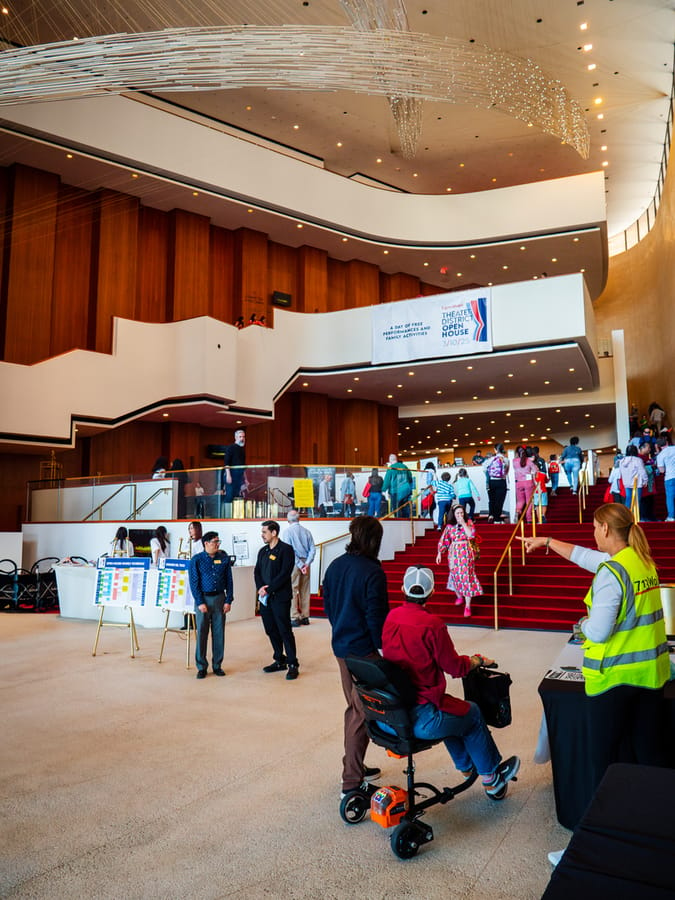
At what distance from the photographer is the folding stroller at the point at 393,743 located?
308cm

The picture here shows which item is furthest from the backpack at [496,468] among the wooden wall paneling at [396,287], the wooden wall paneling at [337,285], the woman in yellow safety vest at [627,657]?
the wooden wall paneling at [396,287]

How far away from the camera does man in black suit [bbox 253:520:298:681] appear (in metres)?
6.92

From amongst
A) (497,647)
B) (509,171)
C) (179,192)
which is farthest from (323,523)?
(509,171)

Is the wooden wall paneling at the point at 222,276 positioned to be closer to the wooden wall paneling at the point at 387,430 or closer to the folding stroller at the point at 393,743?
the wooden wall paneling at the point at 387,430

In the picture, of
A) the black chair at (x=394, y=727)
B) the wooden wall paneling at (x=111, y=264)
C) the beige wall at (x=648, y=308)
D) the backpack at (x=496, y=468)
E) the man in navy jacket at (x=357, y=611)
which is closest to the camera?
the black chair at (x=394, y=727)

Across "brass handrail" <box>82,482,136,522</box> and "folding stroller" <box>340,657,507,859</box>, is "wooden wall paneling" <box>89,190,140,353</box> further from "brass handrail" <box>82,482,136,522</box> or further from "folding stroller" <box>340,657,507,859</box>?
"folding stroller" <box>340,657,507,859</box>

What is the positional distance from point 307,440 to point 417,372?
520 centimetres

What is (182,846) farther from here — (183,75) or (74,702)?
(183,75)

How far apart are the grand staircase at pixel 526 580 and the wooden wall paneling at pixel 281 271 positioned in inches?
501

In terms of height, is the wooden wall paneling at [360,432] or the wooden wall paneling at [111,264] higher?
the wooden wall paneling at [111,264]

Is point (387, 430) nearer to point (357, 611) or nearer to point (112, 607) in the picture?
point (112, 607)

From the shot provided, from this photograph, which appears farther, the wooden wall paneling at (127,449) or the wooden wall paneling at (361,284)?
the wooden wall paneling at (361,284)

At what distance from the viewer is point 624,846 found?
170cm

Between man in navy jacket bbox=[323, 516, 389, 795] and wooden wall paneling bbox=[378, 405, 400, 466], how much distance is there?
A: 21913mm
